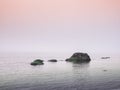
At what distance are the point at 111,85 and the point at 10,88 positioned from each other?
27349 millimetres

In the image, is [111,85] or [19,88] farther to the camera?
[111,85]

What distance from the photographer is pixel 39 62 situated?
390ft

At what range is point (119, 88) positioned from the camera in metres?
47.1

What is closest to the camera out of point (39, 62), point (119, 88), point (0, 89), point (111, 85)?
point (0, 89)

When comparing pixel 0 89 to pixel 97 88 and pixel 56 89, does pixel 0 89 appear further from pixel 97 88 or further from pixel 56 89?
pixel 97 88

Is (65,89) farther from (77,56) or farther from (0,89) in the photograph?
(77,56)

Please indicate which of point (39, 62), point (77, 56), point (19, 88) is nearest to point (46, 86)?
point (19, 88)

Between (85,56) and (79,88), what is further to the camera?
(85,56)

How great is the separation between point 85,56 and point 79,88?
10869 cm

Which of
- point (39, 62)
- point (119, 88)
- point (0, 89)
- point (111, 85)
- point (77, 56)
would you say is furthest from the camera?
point (77, 56)

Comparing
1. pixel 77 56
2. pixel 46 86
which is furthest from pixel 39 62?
pixel 46 86

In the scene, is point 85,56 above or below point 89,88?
above

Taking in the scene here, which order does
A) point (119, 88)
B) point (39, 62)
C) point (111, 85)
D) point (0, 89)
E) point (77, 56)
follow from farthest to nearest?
point (77, 56) → point (39, 62) → point (111, 85) → point (119, 88) → point (0, 89)

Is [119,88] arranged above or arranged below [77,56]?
below
